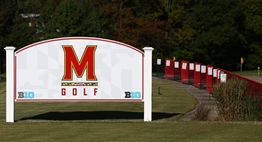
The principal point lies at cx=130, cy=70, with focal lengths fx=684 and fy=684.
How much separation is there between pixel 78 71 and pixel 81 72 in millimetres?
82

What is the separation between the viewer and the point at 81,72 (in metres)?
17.7

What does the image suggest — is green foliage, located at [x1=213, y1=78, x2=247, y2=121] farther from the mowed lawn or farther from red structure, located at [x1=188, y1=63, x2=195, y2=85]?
red structure, located at [x1=188, y1=63, x2=195, y2=85]

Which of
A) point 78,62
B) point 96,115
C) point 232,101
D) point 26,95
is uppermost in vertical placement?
point 78,62

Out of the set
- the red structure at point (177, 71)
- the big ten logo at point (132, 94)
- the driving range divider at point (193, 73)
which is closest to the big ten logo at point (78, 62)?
the big ten logo at point (132, 94)

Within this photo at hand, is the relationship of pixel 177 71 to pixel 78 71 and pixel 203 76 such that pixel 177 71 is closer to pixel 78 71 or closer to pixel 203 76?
pixel 203 76

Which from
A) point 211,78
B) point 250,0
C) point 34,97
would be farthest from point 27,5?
point 34,97

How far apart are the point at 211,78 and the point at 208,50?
159ft

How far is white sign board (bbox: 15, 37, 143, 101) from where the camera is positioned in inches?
698

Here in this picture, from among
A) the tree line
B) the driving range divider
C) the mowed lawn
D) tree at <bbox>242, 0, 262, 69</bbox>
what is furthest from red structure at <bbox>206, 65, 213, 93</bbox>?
tree at <bbox>242, 0, 262, 69</bbox>

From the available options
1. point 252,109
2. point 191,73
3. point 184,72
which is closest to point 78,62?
point 252,109

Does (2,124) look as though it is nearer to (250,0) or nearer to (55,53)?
(55,53)

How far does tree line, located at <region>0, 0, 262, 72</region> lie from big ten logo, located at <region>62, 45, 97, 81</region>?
46239 millimetres

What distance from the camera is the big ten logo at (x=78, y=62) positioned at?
17703mm

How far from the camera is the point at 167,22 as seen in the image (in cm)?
8006
